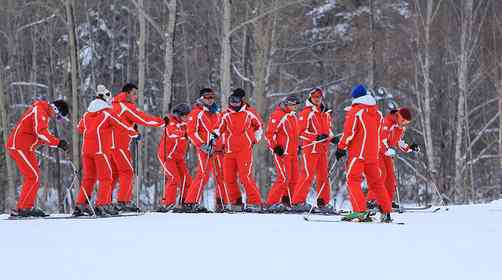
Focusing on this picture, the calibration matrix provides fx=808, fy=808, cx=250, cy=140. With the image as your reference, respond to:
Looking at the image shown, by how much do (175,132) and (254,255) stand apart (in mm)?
7071

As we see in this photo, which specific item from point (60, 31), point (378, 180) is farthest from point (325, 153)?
point (60, 31)

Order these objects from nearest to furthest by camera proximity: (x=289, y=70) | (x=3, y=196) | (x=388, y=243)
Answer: (x=388, y=243) → (x=3, y=196) → (x=289, y=70)

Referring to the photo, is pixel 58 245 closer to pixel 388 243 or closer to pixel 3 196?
pixel 388 243

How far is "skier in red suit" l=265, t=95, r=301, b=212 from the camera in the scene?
45.9ft

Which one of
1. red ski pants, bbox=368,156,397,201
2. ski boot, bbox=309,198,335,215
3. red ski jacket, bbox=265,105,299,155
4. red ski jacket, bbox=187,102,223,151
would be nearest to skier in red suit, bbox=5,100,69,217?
red ski jacket, bbox=187,102,223,151

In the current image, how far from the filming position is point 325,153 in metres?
13.7

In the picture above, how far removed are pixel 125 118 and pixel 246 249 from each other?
223 inches

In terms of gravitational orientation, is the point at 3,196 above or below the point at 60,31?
below

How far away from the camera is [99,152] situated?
13.0 meters

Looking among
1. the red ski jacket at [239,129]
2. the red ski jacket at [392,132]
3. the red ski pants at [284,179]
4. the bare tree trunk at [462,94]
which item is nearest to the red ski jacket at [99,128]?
the red ski jacket at [239,129]

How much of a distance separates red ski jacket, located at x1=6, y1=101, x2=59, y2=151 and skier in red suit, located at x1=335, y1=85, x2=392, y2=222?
473 centimetres

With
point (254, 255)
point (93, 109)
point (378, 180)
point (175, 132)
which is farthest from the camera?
point (175, 132)

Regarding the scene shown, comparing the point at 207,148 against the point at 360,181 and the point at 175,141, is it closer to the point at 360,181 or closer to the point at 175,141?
the point at 175,141

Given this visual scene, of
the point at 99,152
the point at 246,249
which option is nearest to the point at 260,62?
the point at 99,152
